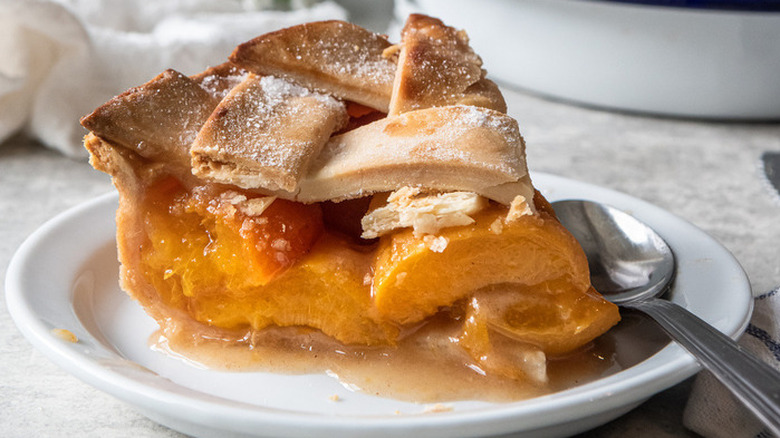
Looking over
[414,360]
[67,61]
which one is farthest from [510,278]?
[67,61]

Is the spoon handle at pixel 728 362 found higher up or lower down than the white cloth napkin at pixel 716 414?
higher up

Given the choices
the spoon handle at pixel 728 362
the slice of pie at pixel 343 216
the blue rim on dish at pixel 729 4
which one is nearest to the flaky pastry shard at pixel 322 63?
the slice of pie at pixel 343 216

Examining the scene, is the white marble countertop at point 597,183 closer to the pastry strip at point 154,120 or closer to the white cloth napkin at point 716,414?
the white cloth napkin at point 716,414

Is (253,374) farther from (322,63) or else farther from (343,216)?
(322,63)

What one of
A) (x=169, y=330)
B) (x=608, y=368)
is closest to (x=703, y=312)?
(x=608, y=368)

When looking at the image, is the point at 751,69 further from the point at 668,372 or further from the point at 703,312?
the point at 668,372
